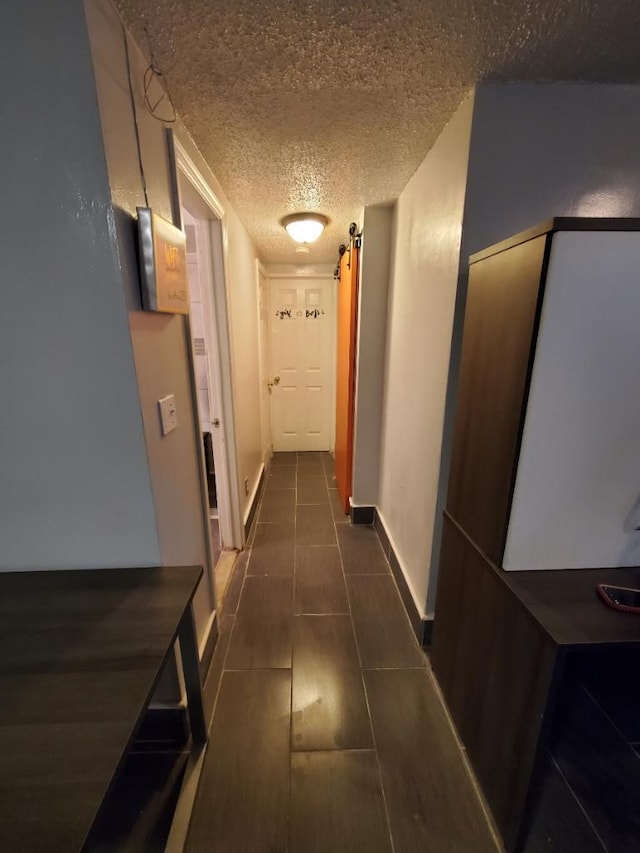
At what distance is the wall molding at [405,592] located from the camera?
5.28ft

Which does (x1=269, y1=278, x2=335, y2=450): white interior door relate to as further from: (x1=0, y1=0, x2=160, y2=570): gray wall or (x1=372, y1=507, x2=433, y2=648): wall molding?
(x1=0, y1=0, x2=160, y2=570): gray wall

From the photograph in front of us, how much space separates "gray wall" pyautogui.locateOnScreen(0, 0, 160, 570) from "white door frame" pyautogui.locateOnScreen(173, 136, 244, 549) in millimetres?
714

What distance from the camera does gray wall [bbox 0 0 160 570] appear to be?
0.77 metres

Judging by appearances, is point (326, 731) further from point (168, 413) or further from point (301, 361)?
point (301, 361)

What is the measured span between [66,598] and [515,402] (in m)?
1.32

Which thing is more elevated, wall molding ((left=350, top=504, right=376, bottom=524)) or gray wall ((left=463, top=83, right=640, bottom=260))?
gray wall ((left=463, top=83, right=640, bottom=260))

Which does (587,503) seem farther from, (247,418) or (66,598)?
(247,418)

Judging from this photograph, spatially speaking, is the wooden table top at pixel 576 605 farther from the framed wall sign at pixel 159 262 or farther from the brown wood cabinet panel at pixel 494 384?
the framed wall sign at pixel 159 262

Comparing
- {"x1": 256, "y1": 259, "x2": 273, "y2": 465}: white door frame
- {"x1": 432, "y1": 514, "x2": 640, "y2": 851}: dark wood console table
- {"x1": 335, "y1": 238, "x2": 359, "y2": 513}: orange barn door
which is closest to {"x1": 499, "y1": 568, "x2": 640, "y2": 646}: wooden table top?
{"x1": 432, "y1": 514, "x2": 640, "y2": 851}: dark wood console table

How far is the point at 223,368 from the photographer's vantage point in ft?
6.72

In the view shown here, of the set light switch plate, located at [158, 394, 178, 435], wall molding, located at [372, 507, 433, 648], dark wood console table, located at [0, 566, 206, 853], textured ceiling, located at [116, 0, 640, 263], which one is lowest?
wall molding, located at [372, 507, 433, 648]

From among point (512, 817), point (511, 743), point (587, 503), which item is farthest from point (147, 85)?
point (512, 817)

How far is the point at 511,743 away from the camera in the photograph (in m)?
0.93

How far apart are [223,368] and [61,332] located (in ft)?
3.78
